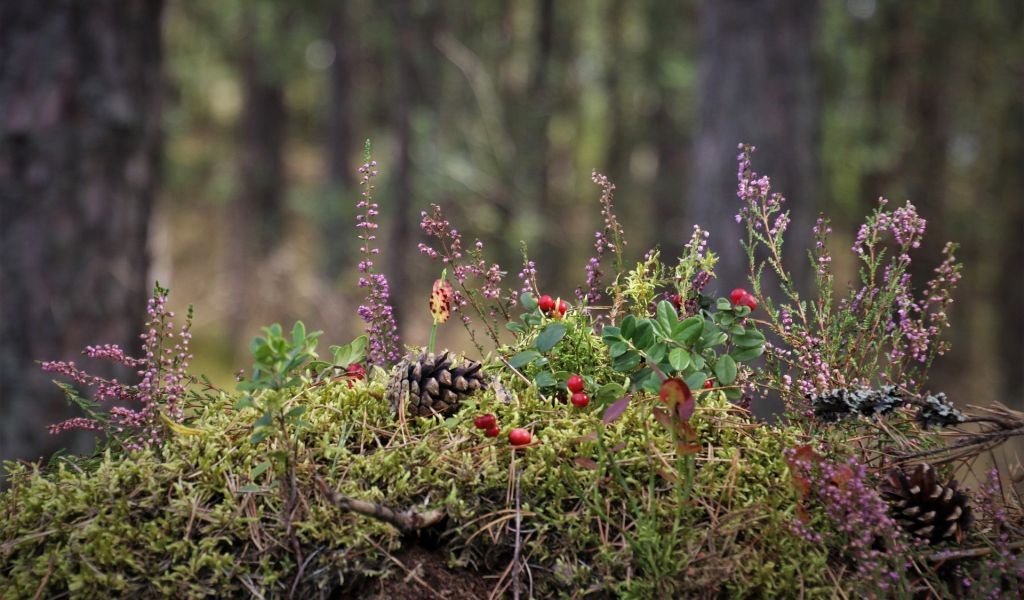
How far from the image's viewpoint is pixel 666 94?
1641 centimetres

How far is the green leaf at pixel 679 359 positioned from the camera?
4.79 ft

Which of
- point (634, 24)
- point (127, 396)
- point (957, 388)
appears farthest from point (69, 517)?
point (634, 24)

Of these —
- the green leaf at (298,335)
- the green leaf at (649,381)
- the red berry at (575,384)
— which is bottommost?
the green leaf at (298,335)

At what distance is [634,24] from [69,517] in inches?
742

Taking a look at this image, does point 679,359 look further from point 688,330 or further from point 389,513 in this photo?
point 389,513

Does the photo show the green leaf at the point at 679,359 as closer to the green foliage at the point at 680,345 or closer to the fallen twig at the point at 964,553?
the green foliage at the point at 680,345

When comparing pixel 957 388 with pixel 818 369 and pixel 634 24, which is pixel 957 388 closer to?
pixel 634 24

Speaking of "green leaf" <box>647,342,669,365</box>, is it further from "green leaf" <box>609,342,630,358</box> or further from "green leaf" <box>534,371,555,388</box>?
"green leaf" <box>534,371,555,388</box>

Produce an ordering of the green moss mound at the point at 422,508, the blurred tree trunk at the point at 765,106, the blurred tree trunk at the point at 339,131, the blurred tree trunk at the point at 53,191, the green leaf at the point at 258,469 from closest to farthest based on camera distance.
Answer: the green moss mound at the point at 422,508
the green leaf at the point at 258,469
the blurred tree trunk at the point at 53,191
the blurred tree trunk at the point at 765,106
the blurred tree trunk at the point at 339,131

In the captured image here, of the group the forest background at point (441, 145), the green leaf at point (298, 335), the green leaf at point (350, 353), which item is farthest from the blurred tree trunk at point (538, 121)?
the green leaf at point (298, 335)

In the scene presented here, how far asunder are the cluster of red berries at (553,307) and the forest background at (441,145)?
3.13ft

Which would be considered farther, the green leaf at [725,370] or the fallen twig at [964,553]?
the green leaf at [725,370]

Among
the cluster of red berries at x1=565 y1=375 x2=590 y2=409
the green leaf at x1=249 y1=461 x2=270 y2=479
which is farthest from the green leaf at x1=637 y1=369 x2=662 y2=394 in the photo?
the green leaf at x1=249 y1=461 x2=270 y2=479

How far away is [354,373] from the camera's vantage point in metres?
1.77
